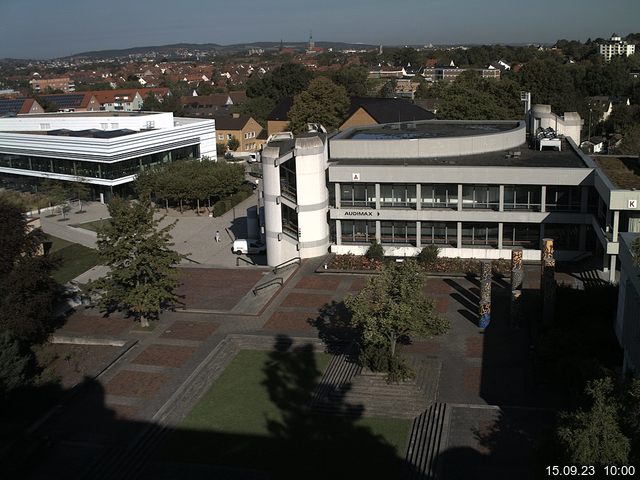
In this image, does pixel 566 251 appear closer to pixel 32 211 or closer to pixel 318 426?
pixel 318 426

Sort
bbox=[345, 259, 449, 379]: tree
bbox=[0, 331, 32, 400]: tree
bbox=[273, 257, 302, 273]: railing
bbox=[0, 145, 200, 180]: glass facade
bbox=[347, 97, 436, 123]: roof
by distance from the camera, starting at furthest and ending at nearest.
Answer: bbox=[347, 97, 436, 123]: roof
bbox=[0, 145, 200, 180]: glass facade
bbox=[273, 257, 302, 273]: railing
bbox=[345, 259, 449, 379]: tree
bbox=[0, 331, 32, 400]: tree

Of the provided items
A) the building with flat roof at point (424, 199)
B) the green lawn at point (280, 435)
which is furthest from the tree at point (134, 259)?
the building with flat roof at point (424, 199)

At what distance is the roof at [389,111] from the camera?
77.0 meters

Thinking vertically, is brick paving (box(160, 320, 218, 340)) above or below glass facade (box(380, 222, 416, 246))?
below

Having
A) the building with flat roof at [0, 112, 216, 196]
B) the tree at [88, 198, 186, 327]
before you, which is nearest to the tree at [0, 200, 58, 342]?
the tree at [88, 198, 186, 327]

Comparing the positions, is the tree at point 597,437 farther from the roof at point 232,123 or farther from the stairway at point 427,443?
Answer: the roof at point 232,123

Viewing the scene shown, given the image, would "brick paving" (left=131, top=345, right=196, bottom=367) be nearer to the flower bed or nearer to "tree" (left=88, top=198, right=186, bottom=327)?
"tree" (left=88, top=198, right=186, bottom=327)

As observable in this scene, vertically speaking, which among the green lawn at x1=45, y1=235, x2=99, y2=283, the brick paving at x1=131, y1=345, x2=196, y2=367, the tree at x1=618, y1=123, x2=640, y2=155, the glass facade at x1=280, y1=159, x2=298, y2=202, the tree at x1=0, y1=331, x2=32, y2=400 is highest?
the glass facade at x1=280, y1=159, x2=298, y2=202

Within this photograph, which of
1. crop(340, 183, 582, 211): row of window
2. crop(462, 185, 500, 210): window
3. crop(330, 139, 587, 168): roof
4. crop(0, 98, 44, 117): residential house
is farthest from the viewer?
crop(0, 98, 44, 117): residential house

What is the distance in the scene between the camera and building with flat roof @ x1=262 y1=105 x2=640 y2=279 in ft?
120

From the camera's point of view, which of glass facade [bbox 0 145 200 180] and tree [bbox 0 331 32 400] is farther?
glass facade [bbox 0 145 200 180]

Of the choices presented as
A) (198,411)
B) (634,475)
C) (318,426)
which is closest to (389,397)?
(318,426)

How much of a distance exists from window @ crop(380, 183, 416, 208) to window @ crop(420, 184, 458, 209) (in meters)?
0.56

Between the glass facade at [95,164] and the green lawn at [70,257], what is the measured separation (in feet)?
39.2
